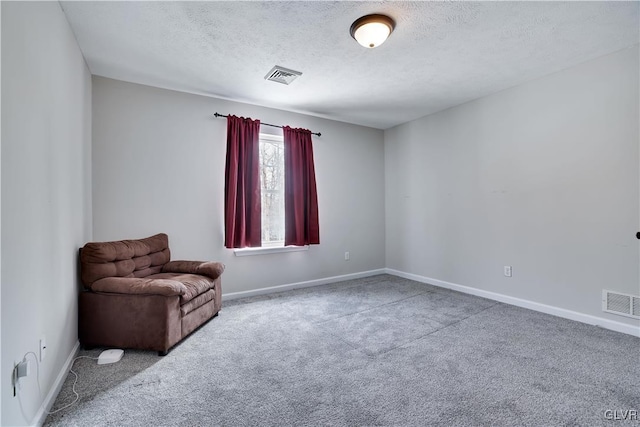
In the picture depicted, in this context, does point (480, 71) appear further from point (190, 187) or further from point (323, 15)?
point (190, 187)

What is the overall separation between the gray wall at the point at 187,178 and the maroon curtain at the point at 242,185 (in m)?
0.14

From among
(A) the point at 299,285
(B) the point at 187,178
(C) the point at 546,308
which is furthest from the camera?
Result: (A) the point at 299,285

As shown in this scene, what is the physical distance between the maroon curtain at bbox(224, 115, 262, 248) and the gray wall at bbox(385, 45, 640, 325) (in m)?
2.48

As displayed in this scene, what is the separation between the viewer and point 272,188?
432 cm

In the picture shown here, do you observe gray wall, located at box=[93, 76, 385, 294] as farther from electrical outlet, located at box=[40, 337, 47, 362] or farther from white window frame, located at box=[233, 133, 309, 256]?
electrical outlet, located at box=[40, 337, 47, 362]

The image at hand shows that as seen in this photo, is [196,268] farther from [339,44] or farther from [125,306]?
[339,44]

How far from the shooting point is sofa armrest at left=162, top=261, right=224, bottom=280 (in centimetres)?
308

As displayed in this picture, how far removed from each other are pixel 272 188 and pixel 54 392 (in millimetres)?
3009

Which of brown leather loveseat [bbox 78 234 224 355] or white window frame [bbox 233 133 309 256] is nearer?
brown leather loveseat [bbox 78 234 224 355]

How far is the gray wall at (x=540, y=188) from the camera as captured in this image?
9.18 feet

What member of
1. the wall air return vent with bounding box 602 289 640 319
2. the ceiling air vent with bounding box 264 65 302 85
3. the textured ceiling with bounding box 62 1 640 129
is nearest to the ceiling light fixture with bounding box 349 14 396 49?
the textured ceiling with bounding box 62 1 640 129

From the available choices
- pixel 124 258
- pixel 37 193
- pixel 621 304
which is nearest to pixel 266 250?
pixel 124 258

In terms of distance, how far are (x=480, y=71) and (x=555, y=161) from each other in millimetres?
1225

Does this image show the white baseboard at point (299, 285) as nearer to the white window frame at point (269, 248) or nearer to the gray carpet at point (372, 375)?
the white window frame at point (269, 248)
